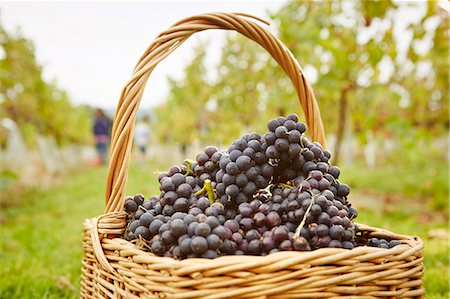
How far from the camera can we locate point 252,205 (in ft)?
4.24

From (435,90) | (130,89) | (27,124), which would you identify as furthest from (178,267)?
(27,124)

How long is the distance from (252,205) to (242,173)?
0.10m

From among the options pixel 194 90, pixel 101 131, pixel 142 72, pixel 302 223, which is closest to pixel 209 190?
pixel 302 223

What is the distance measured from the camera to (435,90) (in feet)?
25.5

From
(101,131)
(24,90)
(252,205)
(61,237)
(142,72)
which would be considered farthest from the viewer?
(101,131)

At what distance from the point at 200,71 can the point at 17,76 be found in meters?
6.85

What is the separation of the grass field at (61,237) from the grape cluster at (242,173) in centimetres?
113

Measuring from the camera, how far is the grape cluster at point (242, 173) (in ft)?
4.35

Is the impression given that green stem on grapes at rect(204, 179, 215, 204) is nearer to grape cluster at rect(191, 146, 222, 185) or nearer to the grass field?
grape cluster at rect(191, 146, 222, 185)

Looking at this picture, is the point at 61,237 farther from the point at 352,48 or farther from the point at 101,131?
the point at 101,131

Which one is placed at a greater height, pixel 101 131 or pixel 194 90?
pixel 194 90

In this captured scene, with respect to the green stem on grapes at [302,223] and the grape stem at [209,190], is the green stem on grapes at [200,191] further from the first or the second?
the green stem on grapes at [302,223]

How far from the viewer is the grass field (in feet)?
7.32

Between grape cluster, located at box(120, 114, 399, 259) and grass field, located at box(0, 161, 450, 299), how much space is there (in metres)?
0.98
